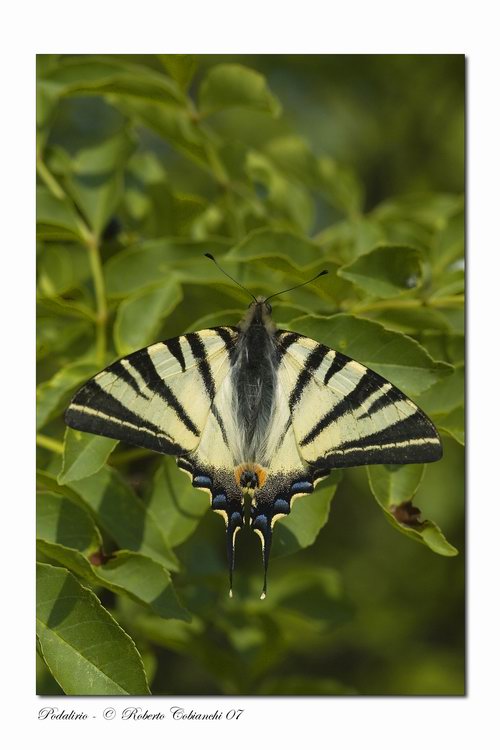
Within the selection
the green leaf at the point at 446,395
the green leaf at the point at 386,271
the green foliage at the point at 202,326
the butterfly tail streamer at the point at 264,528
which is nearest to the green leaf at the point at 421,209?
the green foliage at the point at 202,326

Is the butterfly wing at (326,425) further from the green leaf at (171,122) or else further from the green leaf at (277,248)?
the green leaf at (171,122)

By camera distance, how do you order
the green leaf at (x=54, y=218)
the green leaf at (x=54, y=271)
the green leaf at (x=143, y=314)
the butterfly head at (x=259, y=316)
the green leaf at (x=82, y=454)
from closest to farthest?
1. the green leaf at (x=82, y=454)
2. the butterfly head at (x=259, y=316)
3. the green leaf at (x=143, y=314)
4. the green leaf at (x=54, y=218)
5. the green leaf at (x=54, y=271)

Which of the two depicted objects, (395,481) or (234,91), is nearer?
(395,481)

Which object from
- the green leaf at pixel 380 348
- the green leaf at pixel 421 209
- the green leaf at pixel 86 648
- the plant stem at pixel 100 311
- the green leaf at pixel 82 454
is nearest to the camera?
the green leaf at pixel 86 648

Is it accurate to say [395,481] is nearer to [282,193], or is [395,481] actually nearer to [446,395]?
[446,395]

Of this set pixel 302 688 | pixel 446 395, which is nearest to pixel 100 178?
pixel 446 395

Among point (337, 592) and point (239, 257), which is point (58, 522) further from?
point (337, 592)

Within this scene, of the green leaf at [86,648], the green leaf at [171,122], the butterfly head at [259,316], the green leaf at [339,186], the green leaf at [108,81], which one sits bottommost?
the green leaf at [86,648]
